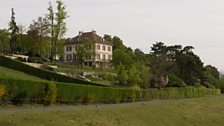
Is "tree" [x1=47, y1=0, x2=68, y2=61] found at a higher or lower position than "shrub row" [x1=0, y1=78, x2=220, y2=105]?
higher

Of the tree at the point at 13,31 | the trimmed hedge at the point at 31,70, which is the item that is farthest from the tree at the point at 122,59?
the trimmed hedge at the point at 31,70

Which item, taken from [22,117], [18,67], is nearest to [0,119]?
[22,117]

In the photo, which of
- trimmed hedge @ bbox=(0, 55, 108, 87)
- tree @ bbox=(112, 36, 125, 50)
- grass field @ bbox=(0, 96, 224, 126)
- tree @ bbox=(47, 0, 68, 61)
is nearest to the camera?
grass field @ bbox=(0, 96, 224, 126)

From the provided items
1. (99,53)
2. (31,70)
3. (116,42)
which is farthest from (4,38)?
(116,42)

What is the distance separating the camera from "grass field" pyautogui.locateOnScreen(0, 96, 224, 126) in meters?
26.7

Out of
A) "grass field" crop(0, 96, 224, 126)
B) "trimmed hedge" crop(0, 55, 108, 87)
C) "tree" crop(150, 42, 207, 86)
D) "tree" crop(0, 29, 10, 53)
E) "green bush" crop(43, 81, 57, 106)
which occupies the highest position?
"tree" crop(0, 29, 10, 53)

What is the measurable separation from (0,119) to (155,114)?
1932 cm

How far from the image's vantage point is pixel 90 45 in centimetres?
11062

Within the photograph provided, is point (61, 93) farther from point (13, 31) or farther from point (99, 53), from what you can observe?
point (99, 53)

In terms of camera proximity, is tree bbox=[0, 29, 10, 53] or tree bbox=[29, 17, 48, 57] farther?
tree bbox=[0, 29, 10, 53]

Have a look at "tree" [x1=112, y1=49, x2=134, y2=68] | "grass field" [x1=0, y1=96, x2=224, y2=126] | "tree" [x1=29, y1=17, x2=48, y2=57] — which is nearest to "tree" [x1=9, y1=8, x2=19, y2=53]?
"tree" [x1=29, y1=17, x2=48, y2=57]

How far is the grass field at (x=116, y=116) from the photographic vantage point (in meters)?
26.7

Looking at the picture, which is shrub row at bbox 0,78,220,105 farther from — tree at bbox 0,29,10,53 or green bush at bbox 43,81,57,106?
tree at bbox 0,29,10,53

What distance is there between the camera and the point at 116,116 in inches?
1373
